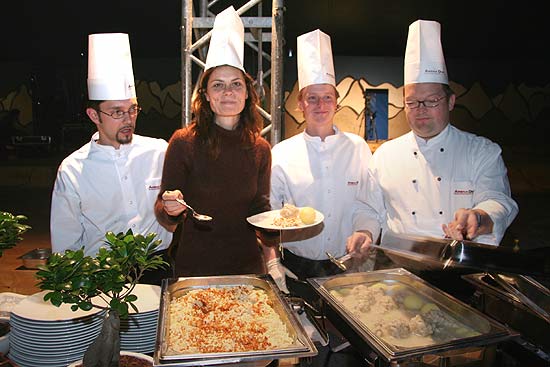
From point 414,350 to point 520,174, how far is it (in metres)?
10.4

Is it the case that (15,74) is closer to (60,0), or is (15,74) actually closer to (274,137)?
(60,0)

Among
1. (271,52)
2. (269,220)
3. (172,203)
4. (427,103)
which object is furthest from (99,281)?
(271,52)

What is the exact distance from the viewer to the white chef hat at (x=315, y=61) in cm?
232

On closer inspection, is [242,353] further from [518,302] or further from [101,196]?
[101,196]

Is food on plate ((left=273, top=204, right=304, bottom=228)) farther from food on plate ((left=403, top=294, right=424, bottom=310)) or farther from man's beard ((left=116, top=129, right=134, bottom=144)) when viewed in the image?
man's beard ((left=116, top=129, right=134, bottom=144))

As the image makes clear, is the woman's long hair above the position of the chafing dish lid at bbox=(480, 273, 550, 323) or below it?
above

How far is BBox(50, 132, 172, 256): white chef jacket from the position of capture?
1.96 m

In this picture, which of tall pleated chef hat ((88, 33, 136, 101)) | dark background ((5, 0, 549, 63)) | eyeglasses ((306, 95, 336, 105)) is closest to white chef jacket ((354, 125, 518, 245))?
eyeglasses ((306, 95, 336, 105))

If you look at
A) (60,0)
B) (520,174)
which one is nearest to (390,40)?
(520,174)

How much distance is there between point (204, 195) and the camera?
1.98 m

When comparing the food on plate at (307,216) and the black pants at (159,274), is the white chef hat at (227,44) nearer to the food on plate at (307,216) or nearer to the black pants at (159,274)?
the food on plate at (307,216)

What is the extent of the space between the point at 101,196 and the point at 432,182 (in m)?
1.57

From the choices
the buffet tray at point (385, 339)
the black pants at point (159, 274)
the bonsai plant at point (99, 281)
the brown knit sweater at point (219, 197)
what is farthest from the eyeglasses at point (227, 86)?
the bonsai plant at point (99, 281)

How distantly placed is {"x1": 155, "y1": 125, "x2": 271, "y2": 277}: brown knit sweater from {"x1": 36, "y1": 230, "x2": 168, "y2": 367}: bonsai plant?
2.93 ft
